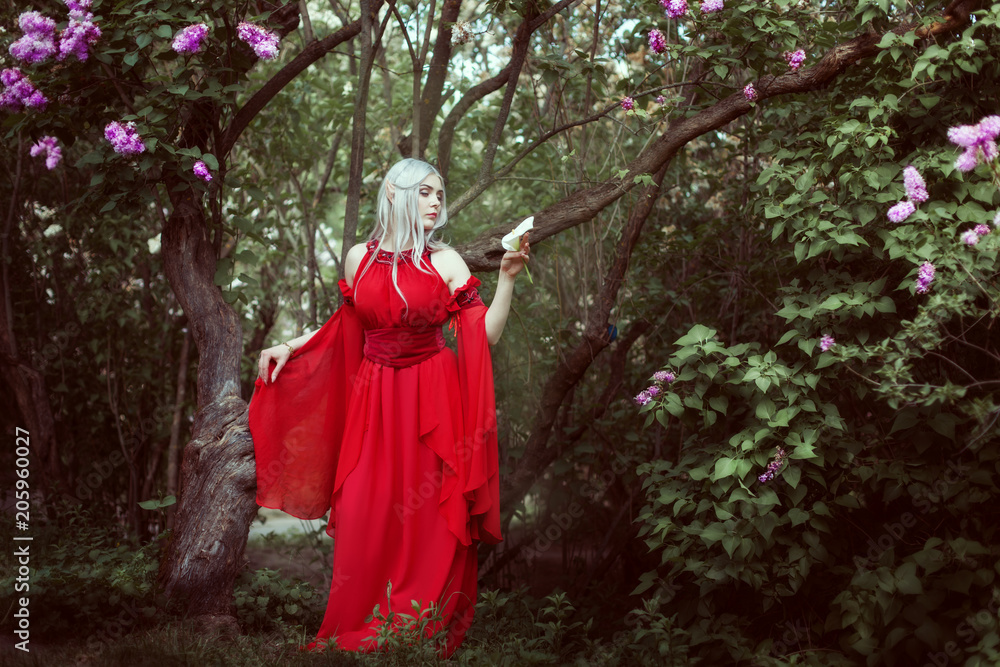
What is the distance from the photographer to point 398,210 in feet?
10.1

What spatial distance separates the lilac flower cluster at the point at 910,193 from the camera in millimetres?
2457

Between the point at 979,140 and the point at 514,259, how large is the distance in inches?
59.8

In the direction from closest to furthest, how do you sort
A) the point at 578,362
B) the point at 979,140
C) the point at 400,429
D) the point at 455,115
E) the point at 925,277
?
the point at 979,140 < the point at 925,277 < the point at 400,429 < the point at 578,362 < the point at 455,115

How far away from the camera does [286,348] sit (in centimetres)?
310

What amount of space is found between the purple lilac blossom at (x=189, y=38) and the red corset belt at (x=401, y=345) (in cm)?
126

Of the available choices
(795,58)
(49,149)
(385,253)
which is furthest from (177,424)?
(795,58)

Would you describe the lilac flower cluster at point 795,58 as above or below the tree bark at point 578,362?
above

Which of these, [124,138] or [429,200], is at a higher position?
[124,138]

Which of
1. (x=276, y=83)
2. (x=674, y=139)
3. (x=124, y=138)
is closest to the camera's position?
(x=124, y=138)

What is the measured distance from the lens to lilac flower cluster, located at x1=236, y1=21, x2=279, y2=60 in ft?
9.75

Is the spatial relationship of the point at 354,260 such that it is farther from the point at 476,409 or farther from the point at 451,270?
the point at 476,409

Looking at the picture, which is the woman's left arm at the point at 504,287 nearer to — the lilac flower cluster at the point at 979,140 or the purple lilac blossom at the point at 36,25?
the lilac flower cluster at the point at 979,140

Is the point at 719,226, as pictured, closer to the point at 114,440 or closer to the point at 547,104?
the point at 547,104

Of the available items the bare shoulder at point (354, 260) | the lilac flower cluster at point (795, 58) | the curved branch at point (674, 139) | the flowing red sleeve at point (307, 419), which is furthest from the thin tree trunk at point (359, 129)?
the lilac flower cluster at point (795, 58)
